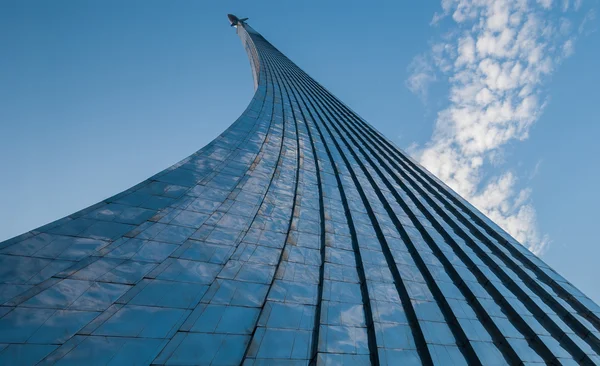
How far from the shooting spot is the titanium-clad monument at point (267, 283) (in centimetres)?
667

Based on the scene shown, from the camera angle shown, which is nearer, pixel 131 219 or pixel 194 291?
pixel 194 291

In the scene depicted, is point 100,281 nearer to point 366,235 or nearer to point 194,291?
point 194,291

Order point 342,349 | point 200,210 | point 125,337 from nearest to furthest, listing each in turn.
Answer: point 125,337 < point 342,349 < point 200,210

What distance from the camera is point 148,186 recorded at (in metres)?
12.0

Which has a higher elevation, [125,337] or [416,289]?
[416,289]

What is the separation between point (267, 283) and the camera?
370 inches

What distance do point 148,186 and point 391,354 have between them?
392 inches

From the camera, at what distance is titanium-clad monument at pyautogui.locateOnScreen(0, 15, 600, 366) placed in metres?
6.67

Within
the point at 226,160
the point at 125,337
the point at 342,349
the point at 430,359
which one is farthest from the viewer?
the point at 226,160

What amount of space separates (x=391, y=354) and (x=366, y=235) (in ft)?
22.5

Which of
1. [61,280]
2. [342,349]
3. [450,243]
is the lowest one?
[61,280]

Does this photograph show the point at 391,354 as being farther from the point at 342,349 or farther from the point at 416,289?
the point at 416,289

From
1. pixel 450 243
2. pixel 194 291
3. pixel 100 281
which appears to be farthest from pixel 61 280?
pixel 450 243

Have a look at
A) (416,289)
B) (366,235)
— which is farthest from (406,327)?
(366,235)
